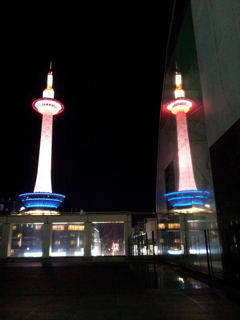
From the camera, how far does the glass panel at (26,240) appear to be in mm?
32031

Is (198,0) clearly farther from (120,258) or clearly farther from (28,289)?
(120,258)

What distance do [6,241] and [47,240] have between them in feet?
15.5

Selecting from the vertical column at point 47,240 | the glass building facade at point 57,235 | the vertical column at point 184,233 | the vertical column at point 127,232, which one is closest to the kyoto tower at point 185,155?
the vertical column at point 184,233

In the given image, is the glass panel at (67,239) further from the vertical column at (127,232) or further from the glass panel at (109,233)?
the vertical column at (127,232)

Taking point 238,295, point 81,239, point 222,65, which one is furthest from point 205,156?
point 81,239

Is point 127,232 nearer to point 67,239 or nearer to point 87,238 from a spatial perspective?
point 87,238

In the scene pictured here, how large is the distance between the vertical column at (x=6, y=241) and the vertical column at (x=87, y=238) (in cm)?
895

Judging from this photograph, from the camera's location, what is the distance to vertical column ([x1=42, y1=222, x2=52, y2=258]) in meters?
31.2

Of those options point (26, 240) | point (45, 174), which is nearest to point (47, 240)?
point (26, 240)

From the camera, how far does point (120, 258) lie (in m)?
29.5

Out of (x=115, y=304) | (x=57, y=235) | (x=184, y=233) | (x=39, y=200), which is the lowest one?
(x=115, y=304)

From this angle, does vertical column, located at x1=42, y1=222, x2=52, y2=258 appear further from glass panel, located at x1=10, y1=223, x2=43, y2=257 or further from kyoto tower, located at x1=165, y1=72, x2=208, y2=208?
kyoto tower, located at x1=165, y1=72, x2=208, y2=208

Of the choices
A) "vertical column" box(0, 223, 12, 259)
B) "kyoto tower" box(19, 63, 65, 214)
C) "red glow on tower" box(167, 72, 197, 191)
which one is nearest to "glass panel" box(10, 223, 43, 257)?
"vertical column" box(0, 223, 12, 259)

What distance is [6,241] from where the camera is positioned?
103 ft
